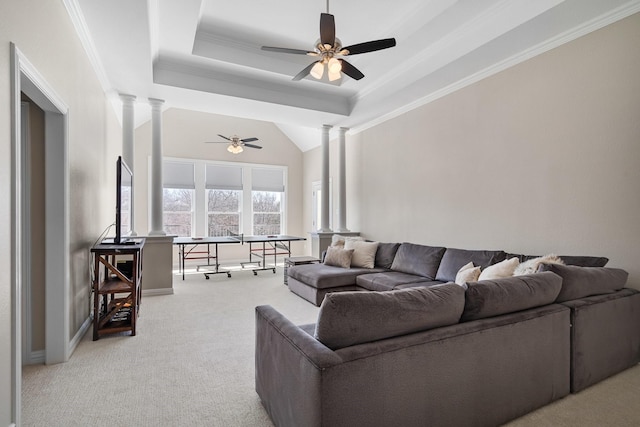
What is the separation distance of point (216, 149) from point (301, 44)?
4.33 metres

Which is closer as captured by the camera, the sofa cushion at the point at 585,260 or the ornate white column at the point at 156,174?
the sofa cushion at the point at 585,260

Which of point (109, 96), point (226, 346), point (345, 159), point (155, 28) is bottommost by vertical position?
point (226, 346)

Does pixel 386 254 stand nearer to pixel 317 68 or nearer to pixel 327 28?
pixel 317 68

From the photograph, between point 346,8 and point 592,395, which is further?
point 346,8

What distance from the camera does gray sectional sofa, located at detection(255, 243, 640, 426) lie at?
1334mm

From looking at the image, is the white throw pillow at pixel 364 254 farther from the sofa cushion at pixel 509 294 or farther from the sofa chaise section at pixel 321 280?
the sofa cushion at pixel 509 294

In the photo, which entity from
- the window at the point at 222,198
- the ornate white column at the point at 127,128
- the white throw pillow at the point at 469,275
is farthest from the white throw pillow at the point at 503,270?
the window at the point at 222,198

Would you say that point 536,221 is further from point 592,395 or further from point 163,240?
point 163,240

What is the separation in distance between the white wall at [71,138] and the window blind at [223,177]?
2938 mm

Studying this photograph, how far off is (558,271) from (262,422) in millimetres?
2117

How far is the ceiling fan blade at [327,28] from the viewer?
268 cm

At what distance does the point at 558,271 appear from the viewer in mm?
2154

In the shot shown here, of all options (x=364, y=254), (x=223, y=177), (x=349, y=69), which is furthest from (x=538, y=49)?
(x=223, y=177)

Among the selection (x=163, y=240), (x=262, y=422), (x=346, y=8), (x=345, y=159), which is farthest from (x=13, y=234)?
(x=345, y=159)
